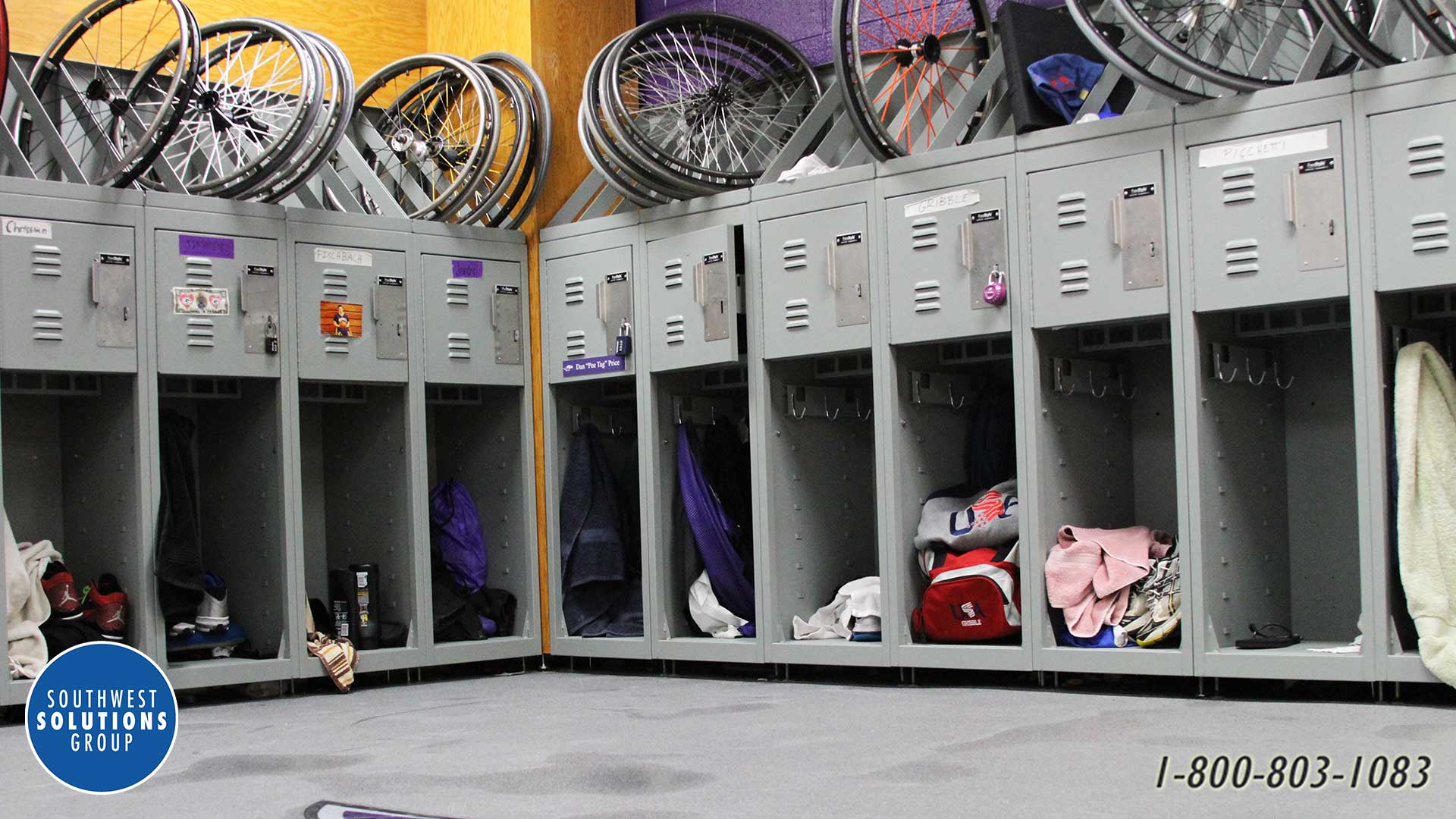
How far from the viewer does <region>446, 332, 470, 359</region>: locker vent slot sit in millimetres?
6762

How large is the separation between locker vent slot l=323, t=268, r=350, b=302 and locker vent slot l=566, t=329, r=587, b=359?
102cm

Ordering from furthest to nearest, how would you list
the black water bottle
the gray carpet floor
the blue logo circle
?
the black water bottle
the gray carpet floor
the blue logo circle

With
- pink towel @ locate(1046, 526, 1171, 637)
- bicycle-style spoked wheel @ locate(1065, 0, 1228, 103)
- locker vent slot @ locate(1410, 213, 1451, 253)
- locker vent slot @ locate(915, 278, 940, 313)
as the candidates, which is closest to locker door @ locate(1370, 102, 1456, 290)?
locker vent slot @ locate(1410, 213, 1451, 253)

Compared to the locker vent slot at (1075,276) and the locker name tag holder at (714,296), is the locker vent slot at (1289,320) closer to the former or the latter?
the locker vent slot at (1075,276)

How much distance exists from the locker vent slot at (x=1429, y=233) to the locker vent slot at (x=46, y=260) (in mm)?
4649

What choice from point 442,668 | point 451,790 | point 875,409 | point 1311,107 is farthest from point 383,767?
point 1311,107

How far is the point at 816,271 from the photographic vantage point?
6055 mm

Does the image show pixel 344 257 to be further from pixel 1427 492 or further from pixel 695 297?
pixel 1427 492

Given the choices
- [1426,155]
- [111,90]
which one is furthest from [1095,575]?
[111,90]

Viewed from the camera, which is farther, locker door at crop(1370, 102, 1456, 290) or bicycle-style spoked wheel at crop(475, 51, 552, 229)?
bicycle-style spoked wheel at crop(475, 51, 552, 229)

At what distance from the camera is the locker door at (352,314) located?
6.32 m

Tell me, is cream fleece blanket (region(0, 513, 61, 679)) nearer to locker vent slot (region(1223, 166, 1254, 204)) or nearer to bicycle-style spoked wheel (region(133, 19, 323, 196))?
bicycle-style spoked wheel (region(133, 19, 323, 196))

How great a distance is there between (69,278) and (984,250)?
338cm

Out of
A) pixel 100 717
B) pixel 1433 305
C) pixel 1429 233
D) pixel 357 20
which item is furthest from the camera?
pixel 357 20
